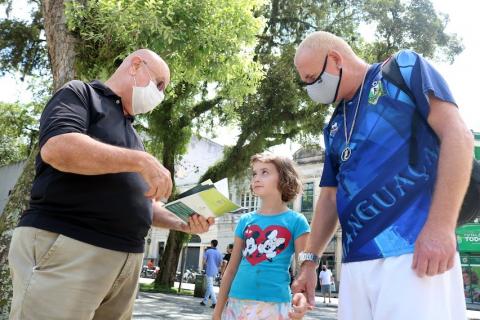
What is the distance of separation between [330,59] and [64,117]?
1.39 metres

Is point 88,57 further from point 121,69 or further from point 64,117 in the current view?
point 64,117

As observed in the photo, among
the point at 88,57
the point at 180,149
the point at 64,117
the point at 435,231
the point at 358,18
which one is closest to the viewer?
the point at 435,231

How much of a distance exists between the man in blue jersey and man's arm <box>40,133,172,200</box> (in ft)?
2.96

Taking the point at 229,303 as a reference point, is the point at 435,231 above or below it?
above

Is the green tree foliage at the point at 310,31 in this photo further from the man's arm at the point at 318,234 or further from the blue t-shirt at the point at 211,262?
the man's arm at the point at 318,234

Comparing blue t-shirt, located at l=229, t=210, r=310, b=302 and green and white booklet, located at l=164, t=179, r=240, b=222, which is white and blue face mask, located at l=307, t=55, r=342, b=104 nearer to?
green and white booklet, located at l=164, t=179, r=240, b=222

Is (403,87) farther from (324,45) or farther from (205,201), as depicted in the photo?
(205,201)

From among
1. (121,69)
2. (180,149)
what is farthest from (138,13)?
(180,149)

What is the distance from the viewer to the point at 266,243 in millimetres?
3320

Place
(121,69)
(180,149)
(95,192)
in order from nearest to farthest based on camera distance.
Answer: (95,192)
(121,69)
(180,149)

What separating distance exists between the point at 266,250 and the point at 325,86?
133cm

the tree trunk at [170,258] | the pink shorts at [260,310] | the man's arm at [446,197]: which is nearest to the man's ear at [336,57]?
the man's arm at [446,197]

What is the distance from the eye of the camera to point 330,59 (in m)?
2.49

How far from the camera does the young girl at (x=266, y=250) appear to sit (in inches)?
124
